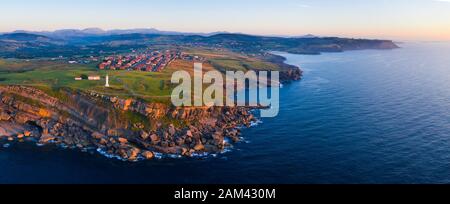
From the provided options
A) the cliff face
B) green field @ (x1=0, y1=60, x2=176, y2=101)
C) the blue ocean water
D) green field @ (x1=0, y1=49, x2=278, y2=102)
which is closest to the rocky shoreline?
the cliff face

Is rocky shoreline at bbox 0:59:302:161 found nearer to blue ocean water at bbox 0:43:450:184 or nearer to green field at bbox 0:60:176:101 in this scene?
green field at bbox 0:60:176:101

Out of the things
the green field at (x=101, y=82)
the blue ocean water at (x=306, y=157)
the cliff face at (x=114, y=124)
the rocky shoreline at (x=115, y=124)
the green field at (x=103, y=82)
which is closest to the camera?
the blue ocean water at (x=306, y=157)

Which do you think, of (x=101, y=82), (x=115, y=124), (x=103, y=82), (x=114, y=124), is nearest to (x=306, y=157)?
(x=115, y=124)

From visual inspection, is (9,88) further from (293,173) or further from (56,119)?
(293,173)

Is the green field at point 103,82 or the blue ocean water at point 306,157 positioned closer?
the blue ocean water at point 306,157

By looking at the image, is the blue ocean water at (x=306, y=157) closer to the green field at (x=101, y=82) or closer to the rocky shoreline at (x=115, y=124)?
the rocky shoreline at (x=115, y=124)

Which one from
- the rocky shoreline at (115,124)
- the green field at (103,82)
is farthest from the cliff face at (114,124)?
the green field at (103,82)

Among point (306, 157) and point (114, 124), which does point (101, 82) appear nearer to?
point (114, 124)

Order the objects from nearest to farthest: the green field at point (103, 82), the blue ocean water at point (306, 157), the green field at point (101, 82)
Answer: the blue ocean water at point (306, 157) → the green field at point (101, 82) → the green field at point (103, 82)

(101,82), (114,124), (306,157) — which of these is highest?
(101,82)
